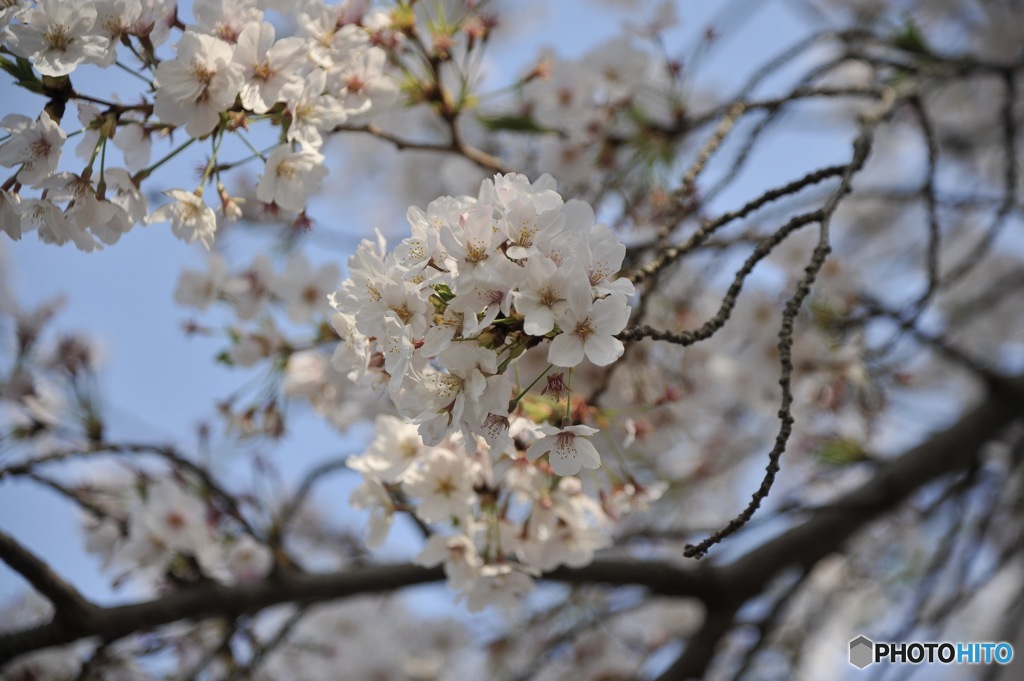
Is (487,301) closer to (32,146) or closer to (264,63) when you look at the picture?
(264,63)

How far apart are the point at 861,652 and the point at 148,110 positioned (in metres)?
2.16

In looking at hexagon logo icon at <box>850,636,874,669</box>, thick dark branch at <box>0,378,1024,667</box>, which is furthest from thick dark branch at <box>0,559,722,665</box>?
hexagon logo icon at <box>850,636,874,669</box>

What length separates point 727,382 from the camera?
2568 mm

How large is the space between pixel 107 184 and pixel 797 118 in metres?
2.78

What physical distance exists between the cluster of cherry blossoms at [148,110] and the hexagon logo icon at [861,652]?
190 cm

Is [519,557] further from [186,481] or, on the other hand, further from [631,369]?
[186,481]

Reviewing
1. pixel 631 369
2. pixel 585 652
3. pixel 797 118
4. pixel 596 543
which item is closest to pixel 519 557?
pixel 596 543

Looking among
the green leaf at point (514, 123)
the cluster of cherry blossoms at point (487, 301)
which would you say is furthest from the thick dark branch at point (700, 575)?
the green leaf at point (514, 123)

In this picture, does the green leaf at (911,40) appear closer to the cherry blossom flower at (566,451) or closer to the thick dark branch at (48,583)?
the cherry blossom flower at (566,451)

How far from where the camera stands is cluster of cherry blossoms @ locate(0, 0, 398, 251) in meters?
1.03

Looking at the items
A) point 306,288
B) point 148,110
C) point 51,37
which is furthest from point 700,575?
point 51,37

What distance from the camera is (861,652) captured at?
221 centimetres

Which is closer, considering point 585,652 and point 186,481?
point 186,481

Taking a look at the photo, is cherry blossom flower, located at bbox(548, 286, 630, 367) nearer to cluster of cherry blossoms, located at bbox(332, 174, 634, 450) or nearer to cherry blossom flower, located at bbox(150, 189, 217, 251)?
cluster of cherry blossoms, located at bbox(332, 174, 634, 450)
